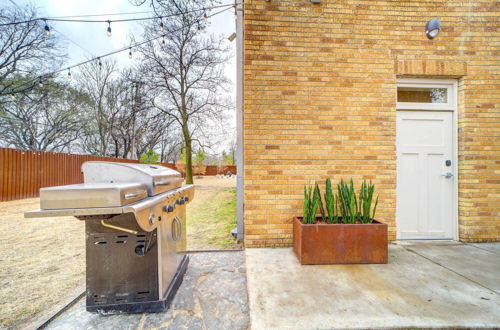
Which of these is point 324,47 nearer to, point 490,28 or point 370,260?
point 490,28

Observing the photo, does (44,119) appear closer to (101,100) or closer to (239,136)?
(101,100)

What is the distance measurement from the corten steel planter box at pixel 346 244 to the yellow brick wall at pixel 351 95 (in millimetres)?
536

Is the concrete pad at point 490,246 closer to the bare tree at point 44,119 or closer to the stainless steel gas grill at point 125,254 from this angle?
the stainless steel gas grill at point 125,254

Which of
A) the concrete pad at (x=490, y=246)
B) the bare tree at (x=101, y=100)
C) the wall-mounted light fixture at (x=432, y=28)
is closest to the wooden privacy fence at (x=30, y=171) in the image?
the bare tree at (x=101, y=100)

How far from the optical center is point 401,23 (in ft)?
9.82

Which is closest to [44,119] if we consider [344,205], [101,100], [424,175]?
[101,100]

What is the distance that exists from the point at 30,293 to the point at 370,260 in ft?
11.5

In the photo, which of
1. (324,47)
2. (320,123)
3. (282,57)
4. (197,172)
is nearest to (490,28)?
(324,47)

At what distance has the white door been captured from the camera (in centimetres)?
311

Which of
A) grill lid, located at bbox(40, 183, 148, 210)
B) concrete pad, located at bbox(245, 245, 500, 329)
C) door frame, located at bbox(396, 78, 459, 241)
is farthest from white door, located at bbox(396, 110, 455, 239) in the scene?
grill lid, located at bbox(40, 183, 148, 210)

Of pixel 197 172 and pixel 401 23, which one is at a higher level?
pixel 401 23

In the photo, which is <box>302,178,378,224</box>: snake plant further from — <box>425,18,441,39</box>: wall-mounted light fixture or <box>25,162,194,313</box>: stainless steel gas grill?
<box>425,18,441,39</box>: wall-mounted light fixture

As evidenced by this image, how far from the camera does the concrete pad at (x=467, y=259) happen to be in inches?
81.5

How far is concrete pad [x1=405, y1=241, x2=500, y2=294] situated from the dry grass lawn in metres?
2.56
